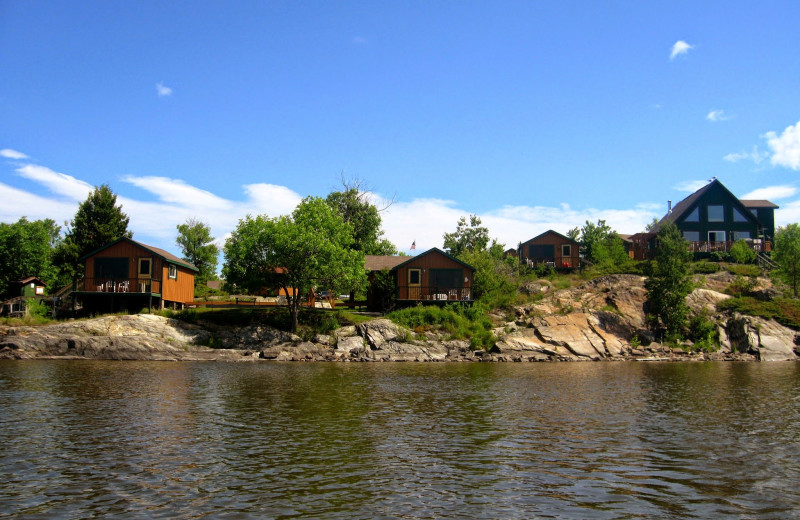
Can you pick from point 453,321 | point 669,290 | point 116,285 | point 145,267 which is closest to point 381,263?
point 453,321

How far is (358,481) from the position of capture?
12.2m

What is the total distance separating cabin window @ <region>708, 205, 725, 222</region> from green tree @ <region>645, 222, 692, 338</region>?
659 inches

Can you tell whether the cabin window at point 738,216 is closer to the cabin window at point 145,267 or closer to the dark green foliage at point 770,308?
the dark green foliage at point 770,308

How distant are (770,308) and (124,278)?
56353mm

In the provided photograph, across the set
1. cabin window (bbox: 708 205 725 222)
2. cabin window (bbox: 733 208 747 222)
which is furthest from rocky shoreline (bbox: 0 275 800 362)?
cabin window (bbox: 733 208 747 222)

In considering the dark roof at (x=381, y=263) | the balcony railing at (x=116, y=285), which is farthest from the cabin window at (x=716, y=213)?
the balcony railing at (x=116, y=285)

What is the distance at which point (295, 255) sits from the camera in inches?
1866

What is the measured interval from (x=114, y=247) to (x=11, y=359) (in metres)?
13.4

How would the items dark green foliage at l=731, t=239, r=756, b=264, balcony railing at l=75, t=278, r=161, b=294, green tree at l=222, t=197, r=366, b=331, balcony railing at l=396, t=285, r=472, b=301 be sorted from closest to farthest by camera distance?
green tree at l=222, t=197, r=366, b=331 → balcony railing at l=75, t=278, r=161, b=294 → balcony railing at l=396, t=285, r=472, b=301 → dark green foliage at l=731, t=239, r=756, b=264

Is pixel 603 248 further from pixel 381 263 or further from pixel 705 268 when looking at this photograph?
pixel 381 263

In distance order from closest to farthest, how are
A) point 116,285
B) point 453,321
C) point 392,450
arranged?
point 392,450 < point 116,285 < point 453,321

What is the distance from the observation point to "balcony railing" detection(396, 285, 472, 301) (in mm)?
55000

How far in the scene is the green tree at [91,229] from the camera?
181ft

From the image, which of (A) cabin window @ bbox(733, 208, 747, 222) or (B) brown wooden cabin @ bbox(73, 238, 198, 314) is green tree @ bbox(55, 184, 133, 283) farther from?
(A) cabin window @ bbox(733, 208, 747, 222)
